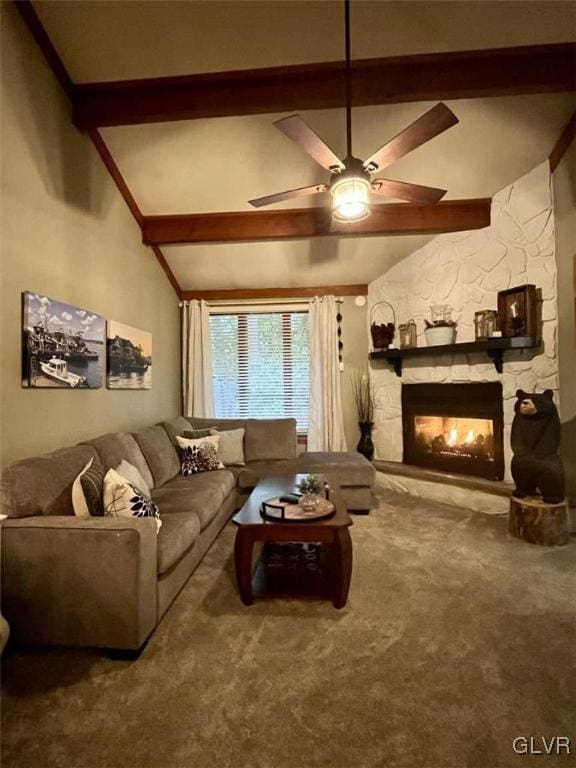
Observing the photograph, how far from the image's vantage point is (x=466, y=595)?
203cm

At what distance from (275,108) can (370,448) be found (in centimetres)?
365

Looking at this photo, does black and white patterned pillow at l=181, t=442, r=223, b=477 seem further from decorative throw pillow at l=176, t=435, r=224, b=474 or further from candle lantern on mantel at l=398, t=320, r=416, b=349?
candle lantern on mantel at l=398, t=320, r=416, b=349

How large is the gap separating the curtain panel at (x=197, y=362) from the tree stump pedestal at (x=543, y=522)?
12.0 feet

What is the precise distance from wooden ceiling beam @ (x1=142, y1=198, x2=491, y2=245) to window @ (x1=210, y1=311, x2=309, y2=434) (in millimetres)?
1331

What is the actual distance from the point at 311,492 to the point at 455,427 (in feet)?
7.41

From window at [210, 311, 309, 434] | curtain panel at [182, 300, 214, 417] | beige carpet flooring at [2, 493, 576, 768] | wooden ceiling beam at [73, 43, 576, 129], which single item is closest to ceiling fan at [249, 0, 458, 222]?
wooden ceiling beam at [73, 43, 576, 129]

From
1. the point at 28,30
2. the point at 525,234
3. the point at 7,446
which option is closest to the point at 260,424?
the point at 7,446

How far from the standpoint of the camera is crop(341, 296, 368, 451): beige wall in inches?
190

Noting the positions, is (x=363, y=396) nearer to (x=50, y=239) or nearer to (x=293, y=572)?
(x=293, y=572)

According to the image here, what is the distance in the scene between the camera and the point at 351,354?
4.84 m

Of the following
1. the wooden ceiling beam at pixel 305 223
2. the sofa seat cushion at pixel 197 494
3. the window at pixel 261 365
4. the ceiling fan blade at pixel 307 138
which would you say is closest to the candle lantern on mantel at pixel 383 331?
the window at pixel 261 365

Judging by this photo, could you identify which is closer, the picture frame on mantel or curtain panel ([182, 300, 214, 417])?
the picture frame on mantel

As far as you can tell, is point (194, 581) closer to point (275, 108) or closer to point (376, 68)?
point (275, 108)

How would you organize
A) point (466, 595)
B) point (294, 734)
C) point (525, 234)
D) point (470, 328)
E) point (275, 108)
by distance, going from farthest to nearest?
point (470, 328)
point (525, 234)
point (275, 108)
point (466, 595)
point (294, 734)
